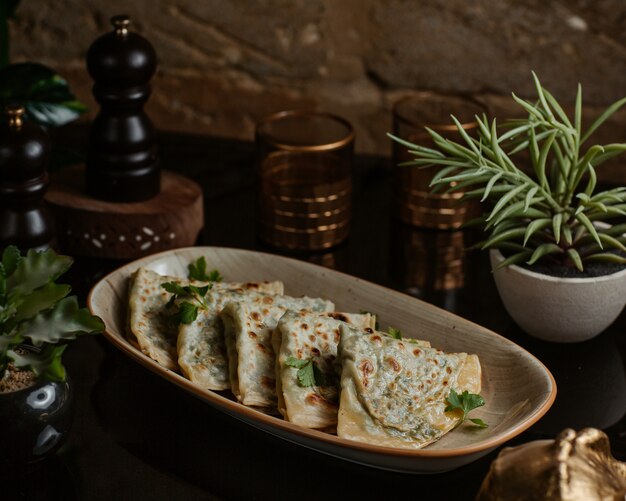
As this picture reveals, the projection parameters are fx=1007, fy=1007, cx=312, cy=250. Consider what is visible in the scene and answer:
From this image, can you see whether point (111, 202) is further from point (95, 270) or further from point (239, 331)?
point (239, 331)

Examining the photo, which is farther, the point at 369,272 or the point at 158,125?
the point at 158,125

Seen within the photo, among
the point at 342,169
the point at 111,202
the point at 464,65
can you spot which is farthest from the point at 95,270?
the point at 464,65

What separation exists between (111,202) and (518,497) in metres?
0.92

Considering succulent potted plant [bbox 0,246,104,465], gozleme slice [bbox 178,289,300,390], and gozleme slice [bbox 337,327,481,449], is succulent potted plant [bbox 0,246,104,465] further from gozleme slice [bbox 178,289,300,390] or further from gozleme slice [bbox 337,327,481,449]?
gozleme slice [bbox 337,327,481,449]

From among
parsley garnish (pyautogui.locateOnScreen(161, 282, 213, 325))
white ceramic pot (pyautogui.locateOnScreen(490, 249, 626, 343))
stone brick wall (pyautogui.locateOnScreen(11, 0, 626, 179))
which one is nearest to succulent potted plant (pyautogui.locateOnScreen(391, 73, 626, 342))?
white ceramic pot (pyautogui.locateOnScreen(490, 249, 626, 343))

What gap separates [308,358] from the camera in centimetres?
122

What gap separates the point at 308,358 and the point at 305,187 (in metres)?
0.49

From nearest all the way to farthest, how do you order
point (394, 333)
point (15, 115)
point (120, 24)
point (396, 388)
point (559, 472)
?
1. point (559, 472)
2. point (396, 388)
3. point (394, 333)
4. point (15, 115)
5. point (120, 24)

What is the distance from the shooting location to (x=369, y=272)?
1.64 meters

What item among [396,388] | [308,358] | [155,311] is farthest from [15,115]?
[396,388]

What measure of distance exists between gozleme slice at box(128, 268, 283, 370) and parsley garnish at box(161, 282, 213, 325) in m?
0.02

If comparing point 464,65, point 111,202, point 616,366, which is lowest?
point 616,366

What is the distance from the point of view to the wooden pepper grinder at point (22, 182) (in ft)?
4.63

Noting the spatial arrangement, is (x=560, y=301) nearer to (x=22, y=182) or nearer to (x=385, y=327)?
(x=385, y=327)
